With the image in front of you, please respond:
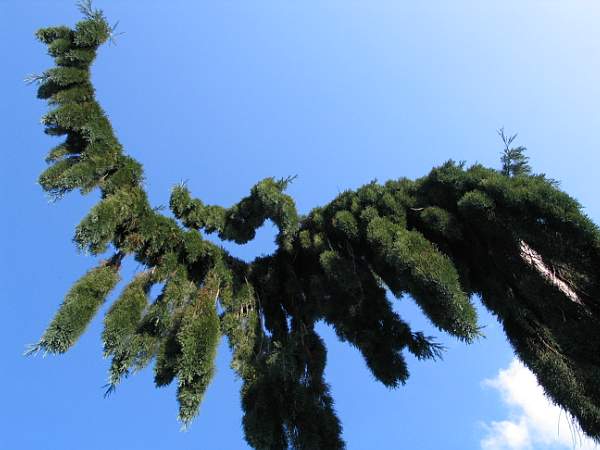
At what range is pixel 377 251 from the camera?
16.6ft

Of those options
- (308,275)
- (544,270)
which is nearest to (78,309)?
(308,275)

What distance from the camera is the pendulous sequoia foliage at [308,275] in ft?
13.7

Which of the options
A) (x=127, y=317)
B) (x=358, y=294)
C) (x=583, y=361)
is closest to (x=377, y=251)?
(x=358, y=294)

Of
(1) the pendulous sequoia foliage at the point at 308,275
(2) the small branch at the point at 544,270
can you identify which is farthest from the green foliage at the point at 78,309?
(2) the small branch at the point at 544,270

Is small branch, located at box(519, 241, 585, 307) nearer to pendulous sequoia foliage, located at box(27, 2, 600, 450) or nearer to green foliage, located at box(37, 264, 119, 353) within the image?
pendulous sequoia foliage, located at box(27, 2, 600, 450)

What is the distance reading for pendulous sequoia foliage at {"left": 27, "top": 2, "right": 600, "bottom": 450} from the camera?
165 inches

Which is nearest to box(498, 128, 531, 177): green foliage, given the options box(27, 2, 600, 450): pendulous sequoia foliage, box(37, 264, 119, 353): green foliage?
box(27, 2, 600, 450): pendulous sequoia foliage

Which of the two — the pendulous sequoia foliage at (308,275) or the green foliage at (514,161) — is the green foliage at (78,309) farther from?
the green foliage at (514,161)

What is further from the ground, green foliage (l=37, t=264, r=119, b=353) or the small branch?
green foliage (l=37, t=264, r=119, b=353)

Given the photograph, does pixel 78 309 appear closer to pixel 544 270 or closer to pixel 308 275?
pixel 308 275

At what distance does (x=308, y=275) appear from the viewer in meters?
6.40

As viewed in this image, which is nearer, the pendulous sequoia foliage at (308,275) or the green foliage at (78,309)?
the pendulous sequoia foliage at (308,275)

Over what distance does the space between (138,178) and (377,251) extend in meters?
2.81

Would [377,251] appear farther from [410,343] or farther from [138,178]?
[138,178]
